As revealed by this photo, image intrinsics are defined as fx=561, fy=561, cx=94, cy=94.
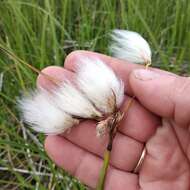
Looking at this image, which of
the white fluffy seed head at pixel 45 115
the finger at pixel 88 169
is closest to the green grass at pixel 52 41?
the finger at pixel 88 169

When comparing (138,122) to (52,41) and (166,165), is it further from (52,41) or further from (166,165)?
(52,41)

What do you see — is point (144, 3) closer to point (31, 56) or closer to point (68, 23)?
point (68, 23)

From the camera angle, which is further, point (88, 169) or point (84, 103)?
point (88, 169)

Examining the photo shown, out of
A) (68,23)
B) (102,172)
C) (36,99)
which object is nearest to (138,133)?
(102,172)

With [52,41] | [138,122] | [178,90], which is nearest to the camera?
[178,90]

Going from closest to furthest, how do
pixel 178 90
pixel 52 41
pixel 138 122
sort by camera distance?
pixel 178 90, pixel 138 122, pixel 52 41

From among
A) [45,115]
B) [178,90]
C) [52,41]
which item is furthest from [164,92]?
[52,41]

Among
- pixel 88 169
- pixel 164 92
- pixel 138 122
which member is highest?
pixel 164 92

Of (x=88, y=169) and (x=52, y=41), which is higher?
(x=52, y=41)

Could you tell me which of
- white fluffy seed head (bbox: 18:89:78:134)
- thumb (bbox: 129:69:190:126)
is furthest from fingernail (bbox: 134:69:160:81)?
white fluffy seed head (bbox: 18:89:78:134)
